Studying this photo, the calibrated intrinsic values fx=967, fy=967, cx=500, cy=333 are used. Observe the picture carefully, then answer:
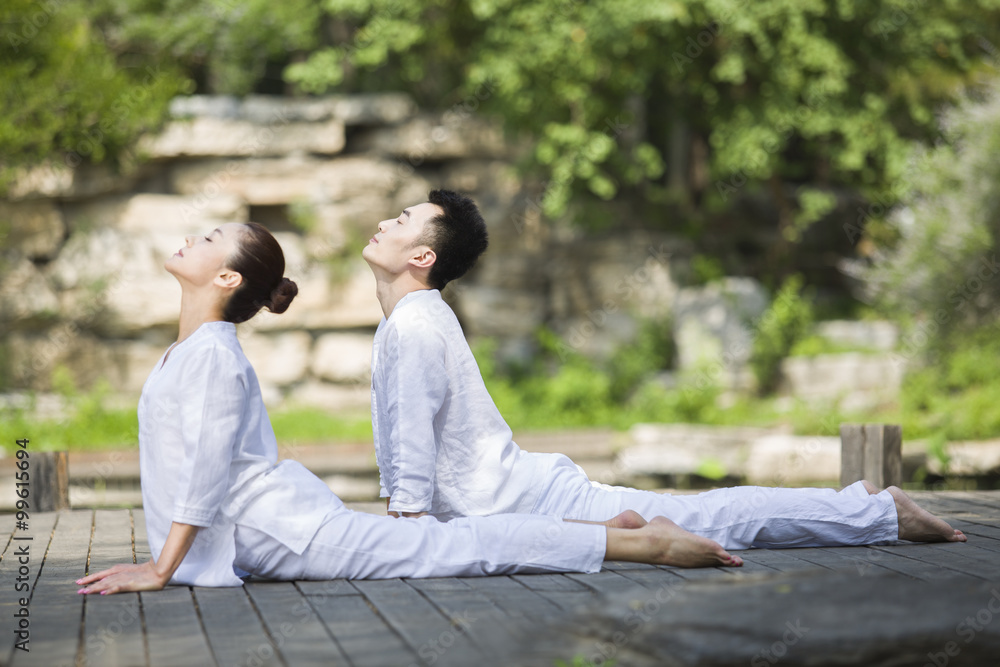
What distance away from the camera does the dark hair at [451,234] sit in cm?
383

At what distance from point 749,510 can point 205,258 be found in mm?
2284

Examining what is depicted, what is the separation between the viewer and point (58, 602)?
3113 mm

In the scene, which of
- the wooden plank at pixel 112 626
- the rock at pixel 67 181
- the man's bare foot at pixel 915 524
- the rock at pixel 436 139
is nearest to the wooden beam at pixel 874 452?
the man's bare foot at pixel 915 524

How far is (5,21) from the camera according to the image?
12742mm

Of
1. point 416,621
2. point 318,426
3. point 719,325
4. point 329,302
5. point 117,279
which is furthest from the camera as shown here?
point 329,302

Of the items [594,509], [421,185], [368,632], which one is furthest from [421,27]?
[368,632]

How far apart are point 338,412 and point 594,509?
37.0ft

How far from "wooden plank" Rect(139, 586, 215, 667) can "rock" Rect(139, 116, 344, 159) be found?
12.1 metres

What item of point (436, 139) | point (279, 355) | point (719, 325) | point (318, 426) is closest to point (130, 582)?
point (318, 426)

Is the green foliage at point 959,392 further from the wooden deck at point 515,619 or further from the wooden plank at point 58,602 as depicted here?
the wooden plank at point 58,602

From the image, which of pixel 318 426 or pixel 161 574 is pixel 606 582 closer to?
pixel 161 574

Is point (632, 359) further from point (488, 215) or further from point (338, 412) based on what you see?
point (338, 412)

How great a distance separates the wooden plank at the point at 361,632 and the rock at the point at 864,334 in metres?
11.5

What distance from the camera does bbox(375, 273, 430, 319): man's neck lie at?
12.6ft
